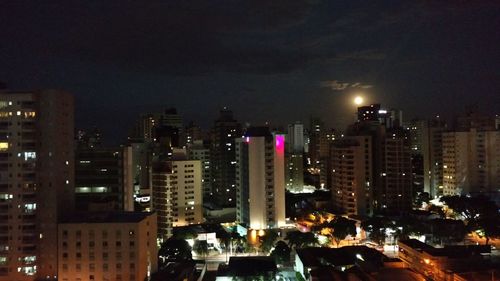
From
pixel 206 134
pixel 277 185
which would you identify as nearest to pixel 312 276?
pixel 277 185

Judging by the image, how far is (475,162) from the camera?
41781mm

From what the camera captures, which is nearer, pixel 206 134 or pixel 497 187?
pixel 497 187

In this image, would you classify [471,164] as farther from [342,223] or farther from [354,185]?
[342,223]

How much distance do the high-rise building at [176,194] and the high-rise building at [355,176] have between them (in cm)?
1198

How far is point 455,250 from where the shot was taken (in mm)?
22891

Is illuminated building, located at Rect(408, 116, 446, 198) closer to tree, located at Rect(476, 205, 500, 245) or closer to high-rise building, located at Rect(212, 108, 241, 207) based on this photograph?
tree, located at Rect(476, 205, 500, 245)

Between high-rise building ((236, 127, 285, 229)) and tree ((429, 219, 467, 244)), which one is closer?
tree ((429, 219, 467, 244))

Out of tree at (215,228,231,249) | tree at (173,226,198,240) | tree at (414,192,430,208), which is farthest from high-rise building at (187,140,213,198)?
tree at (414,192,430,208)

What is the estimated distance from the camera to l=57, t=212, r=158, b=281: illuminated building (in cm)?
1906

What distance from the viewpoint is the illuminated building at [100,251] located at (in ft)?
62.5

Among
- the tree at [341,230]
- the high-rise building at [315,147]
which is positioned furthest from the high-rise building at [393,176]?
the high-rise building at [315,147]

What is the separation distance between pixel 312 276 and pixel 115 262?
8.32 m

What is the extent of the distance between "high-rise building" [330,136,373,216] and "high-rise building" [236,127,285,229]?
23.8 feet

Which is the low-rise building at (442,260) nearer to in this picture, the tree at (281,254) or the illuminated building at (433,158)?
the tree at (281,254)
